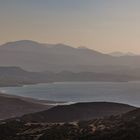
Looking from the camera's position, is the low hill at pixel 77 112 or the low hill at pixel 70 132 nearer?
the low hill at pixel 70 132

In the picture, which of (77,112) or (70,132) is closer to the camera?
(70,132)

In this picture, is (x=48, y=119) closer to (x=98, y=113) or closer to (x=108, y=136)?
(x=98, y=113)

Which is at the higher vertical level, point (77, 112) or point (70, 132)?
point (77, 112)

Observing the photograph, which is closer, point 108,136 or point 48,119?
point 108,136

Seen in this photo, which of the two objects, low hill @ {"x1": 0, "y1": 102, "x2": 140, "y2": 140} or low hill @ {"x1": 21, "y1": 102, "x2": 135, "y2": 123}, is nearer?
low hill @ {"x1": 0, "y1": 102, "x2": 140, "y2": 140}


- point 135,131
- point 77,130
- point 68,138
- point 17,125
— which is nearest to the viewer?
point 135,131

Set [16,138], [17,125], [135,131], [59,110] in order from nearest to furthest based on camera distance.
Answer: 1. [135,131]
2. [16,138]
3. [17,125]
4. [59,110]

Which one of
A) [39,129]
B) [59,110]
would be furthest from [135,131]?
[59,110]
